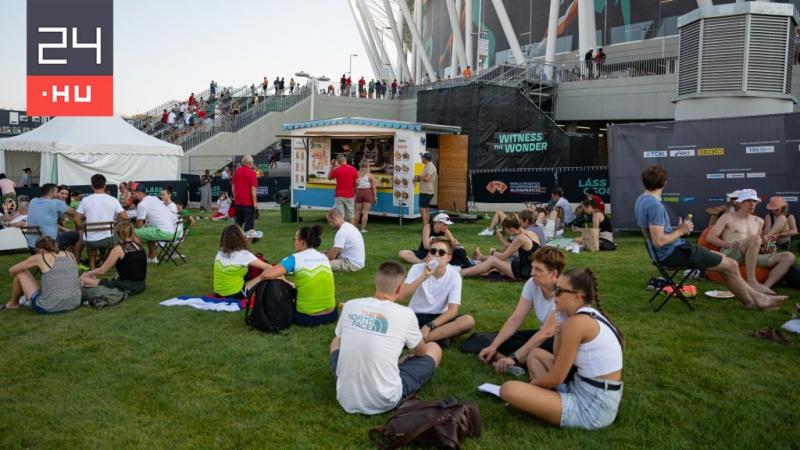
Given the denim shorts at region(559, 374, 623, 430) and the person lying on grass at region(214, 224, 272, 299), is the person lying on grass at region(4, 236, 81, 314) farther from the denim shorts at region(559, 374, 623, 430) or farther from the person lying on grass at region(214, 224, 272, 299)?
the denim shorts at region(559, 374, 623, 430)

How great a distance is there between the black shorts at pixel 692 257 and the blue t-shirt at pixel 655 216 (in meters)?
0.06

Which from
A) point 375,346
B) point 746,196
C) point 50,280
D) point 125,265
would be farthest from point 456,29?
point 375,346

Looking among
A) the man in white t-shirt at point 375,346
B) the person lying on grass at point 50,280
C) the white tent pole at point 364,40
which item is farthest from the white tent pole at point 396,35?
the man in white t-shirt at point 375,346

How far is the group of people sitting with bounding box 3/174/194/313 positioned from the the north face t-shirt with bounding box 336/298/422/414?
176 inches

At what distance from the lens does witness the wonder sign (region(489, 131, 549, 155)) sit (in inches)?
838

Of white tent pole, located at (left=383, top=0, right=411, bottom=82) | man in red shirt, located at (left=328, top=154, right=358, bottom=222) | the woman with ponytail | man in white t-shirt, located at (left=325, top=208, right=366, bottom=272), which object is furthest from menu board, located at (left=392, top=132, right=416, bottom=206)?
white tent pole, located at (left=383, top=0, right=411, bottom=82)

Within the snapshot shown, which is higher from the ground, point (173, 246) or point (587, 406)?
point (173, 246)

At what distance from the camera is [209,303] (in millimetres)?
7297

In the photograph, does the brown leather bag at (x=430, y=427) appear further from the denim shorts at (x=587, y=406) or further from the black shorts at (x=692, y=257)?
the black shorts at (x=692, y=257)

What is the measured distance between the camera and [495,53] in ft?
160

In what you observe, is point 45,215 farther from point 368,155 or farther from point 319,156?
point 368,155

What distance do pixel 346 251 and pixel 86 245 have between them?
3.93m

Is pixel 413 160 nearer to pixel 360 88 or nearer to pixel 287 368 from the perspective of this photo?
pixel 287 368

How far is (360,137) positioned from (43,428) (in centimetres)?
1294
